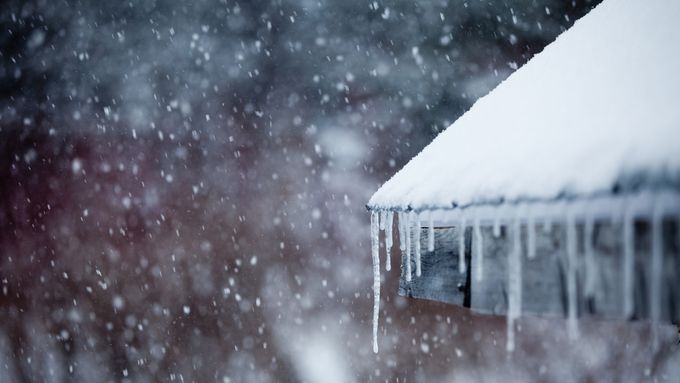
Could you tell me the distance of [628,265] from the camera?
74 centimetres

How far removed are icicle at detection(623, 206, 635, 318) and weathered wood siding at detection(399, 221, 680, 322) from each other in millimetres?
10

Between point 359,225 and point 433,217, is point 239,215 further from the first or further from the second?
point 433,217

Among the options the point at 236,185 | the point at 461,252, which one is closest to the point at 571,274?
the point at 461,252

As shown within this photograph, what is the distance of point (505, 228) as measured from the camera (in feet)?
3.27

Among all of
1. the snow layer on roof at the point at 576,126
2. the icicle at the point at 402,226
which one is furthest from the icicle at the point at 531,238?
the icicle at the point at 402,226

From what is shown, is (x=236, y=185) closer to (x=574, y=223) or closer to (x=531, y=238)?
(x=531, y=238)

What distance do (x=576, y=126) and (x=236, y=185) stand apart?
215 inches

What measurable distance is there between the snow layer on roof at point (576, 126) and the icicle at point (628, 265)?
4.5 inches

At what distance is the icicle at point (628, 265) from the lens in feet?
2.35

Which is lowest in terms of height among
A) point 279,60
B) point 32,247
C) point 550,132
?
point 32,247

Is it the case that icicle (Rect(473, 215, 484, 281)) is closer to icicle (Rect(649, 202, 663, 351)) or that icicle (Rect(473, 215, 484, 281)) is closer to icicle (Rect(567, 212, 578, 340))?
icicle (Rect(567, 212, 578, 340))

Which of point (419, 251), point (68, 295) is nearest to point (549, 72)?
point (419, 251)

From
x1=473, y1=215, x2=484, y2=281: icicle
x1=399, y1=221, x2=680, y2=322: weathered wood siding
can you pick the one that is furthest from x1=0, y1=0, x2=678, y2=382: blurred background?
x1=473, y1=215, x2=484, y2=281: icicle

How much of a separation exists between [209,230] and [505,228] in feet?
17.6
